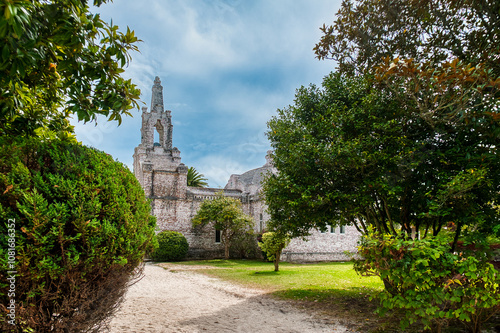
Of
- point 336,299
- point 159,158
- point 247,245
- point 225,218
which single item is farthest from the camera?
point 159,158

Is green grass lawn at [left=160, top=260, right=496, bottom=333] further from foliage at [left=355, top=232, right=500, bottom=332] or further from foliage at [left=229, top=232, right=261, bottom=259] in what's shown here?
foliage at [left=229, top=232, right=261, bottom=259]

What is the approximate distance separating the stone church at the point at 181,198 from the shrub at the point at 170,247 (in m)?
2.10

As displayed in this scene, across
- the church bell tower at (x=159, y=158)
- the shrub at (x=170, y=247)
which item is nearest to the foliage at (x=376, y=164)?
the shrub at (x=170, y=247)

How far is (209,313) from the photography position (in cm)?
772

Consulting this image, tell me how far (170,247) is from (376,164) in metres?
20.9

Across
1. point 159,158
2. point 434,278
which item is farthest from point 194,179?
point 434,278

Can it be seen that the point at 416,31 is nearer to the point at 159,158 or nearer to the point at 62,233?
the point at 62,233

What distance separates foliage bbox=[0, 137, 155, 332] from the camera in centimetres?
315

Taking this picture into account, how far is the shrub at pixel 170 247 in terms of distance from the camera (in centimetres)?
2465

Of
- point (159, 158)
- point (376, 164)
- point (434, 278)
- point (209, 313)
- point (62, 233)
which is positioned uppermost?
point (159, 158)

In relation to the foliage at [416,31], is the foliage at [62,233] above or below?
below

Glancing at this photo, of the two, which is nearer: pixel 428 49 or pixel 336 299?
pixel 428 49

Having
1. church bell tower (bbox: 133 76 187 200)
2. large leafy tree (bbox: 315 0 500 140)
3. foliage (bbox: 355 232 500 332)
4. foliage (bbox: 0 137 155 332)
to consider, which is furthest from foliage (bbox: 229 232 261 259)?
foliage (bbox: 0 137 155 332)

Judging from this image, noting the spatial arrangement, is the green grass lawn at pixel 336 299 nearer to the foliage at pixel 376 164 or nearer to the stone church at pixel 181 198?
the foliage at pixel 376 164
